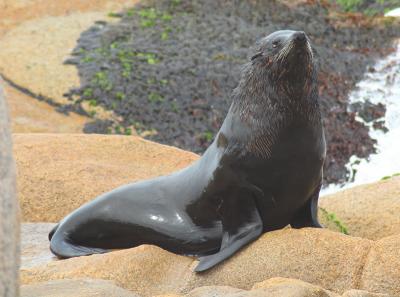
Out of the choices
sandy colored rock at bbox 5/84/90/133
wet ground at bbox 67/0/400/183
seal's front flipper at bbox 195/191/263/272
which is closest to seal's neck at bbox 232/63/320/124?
seal's front flipper at bbox 195/191/263/272

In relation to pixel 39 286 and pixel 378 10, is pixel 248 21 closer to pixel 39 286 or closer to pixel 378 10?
pixel 378 10

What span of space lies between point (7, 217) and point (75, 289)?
1727 mm

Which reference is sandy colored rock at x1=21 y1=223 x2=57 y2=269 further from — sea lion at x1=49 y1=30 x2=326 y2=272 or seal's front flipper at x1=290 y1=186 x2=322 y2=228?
seal's front flipper at x1=290 y1=186 x2=322 y2=228

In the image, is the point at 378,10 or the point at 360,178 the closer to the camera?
the point at 360,178

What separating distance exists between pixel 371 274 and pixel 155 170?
431 cm

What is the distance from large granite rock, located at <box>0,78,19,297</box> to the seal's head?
11.1 feet

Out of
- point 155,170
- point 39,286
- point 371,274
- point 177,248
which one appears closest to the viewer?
point 39,286

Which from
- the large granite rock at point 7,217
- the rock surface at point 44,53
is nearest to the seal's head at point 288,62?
the large granite rock at point 7,217

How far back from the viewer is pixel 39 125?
1561 centimetres

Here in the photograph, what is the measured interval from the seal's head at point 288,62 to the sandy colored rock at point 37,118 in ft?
30.6

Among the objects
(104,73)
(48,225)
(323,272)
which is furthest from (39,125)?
(323,272)

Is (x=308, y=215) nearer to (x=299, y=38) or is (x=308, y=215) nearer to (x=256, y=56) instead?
(x=256, y=56)

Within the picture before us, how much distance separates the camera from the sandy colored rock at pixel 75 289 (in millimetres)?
4480

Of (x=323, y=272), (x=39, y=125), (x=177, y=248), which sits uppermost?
(x=323, y=272)
